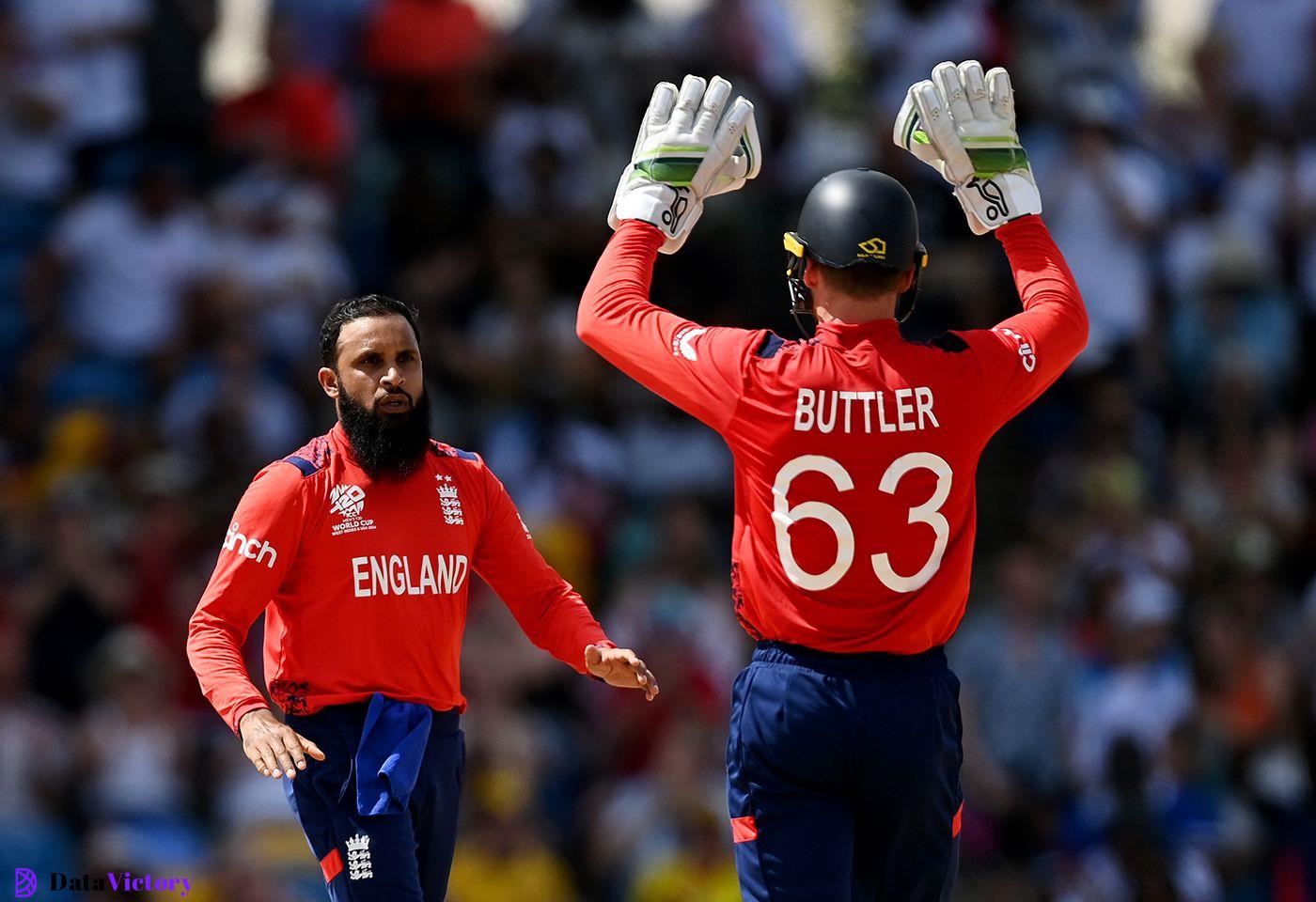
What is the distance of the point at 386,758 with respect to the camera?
5.70 meters

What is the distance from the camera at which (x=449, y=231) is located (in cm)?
1265

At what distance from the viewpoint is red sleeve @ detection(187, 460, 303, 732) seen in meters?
5.66

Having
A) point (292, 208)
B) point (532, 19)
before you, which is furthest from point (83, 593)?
point (532, 19)

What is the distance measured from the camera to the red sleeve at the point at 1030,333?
225 inches

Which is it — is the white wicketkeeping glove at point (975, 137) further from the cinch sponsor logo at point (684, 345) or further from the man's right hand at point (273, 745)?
the man's right hand at point (273, 745)

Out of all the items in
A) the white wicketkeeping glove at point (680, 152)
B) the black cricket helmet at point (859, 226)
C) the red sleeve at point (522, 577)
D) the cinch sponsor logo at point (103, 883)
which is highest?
the white wicketkeeping glove at point (680, 152)

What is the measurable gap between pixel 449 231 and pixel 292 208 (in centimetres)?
99

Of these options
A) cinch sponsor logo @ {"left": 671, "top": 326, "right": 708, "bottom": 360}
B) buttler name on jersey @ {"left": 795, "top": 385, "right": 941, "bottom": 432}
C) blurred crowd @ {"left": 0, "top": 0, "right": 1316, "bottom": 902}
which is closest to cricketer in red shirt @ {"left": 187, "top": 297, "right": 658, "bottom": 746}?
cinch sponsor logo @ {"left": 671, "top": 326, "right": 708, "bottom": 360}

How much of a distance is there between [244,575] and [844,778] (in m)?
1.74

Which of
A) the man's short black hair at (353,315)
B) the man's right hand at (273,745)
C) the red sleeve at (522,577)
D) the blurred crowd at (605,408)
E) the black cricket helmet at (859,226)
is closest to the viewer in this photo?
the man's right hand at (273,745)

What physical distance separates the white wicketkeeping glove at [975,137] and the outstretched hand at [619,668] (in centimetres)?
168

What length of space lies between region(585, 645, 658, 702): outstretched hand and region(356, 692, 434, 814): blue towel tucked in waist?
1.72 feet

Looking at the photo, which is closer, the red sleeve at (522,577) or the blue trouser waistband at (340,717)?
the blue trouser waistband at (340,717)

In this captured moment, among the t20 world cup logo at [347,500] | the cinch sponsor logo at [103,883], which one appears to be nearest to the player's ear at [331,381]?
the t20 world cup logo at [347,500]
